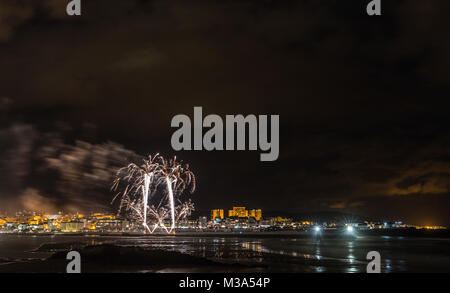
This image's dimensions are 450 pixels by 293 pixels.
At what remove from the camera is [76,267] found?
30203mm
